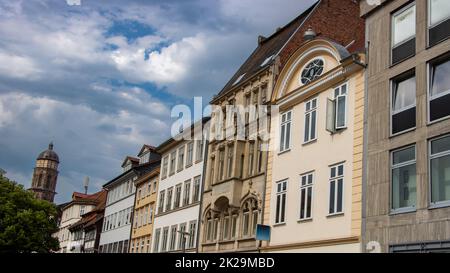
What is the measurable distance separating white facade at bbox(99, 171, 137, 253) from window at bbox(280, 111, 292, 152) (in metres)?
30.3

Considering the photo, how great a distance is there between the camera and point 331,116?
25281 millimetres

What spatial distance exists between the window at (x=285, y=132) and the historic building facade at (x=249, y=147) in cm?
156

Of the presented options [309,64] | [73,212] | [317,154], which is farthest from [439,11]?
[73,212]

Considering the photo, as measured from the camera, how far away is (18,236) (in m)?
52.8

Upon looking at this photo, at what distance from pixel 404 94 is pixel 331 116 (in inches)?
180

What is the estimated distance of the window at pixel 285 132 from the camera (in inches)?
1140

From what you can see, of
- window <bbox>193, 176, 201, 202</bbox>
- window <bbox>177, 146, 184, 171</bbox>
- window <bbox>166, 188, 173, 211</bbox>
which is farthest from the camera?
window <bbox>166, 188, 173, 211</bbox>

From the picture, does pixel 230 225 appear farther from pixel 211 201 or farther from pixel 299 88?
pixel 299 88

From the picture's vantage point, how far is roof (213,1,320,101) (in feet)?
118

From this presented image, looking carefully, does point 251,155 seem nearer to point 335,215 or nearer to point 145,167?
point 335,215

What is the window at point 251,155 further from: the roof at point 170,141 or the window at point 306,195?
the roof at point 170,141

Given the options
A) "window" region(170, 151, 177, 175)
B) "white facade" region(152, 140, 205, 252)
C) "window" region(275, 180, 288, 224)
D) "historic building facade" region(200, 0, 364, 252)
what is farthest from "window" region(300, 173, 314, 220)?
"window" region(170, 151, 177, 175)

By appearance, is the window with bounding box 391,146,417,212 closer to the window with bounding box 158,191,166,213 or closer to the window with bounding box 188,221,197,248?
the window with bounding box 188,221,197,248
